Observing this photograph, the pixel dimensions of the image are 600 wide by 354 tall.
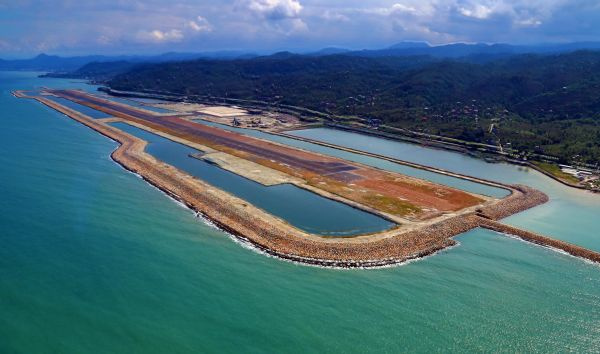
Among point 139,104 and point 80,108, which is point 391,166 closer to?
point 80,108

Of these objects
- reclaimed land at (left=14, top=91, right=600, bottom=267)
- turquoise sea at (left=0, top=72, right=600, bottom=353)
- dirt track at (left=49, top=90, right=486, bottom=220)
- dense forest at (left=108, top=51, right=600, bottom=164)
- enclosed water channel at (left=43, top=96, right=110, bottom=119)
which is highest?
dense forest at (left=108, top=51, right=600, bottom=164)

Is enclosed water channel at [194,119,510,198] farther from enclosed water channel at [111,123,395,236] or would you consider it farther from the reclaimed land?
enclosed water channel at [111,123,395,236]

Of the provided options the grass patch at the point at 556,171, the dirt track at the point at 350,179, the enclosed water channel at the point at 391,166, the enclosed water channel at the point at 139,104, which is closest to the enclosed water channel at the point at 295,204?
the dirt track at the point at 350,179

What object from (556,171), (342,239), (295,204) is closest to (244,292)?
(342,239)

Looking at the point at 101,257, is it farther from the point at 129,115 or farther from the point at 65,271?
the point at 129,115

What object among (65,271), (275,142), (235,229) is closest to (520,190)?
(235,229)

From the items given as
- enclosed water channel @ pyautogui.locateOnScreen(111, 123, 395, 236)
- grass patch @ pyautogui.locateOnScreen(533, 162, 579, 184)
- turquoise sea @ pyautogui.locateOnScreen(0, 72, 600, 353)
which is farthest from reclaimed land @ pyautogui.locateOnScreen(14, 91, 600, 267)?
grass patch @ pyautogui.locateOnScreen(533, 162, 579, 184)
